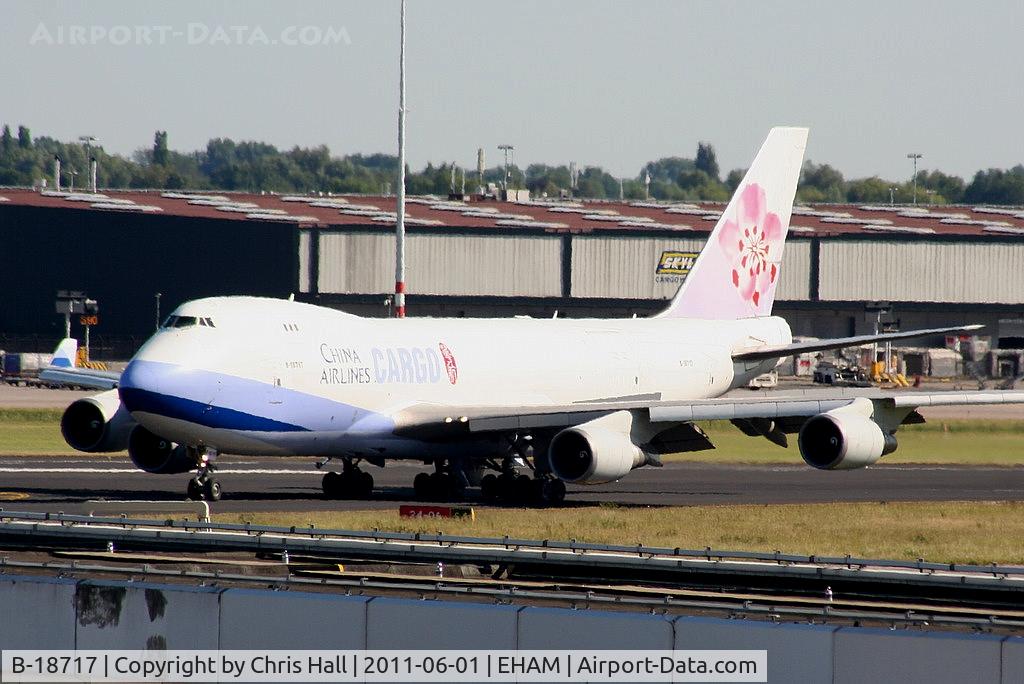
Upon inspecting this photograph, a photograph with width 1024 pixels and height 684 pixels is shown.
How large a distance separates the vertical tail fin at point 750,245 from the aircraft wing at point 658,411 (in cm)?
1084

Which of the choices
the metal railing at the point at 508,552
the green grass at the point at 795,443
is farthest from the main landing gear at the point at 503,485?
the metal railing at the point at 508,552

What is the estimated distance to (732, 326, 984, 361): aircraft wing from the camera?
48794 millimetres

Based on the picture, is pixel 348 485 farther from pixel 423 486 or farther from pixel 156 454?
pixel 156 454

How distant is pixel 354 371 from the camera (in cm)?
4081

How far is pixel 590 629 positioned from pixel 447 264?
321ft

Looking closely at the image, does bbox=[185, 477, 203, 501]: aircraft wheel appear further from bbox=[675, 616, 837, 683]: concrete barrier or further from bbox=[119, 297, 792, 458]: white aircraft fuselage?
bbox=[675, 616, 837, 683]: concrete barrier

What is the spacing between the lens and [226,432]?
3834 cm

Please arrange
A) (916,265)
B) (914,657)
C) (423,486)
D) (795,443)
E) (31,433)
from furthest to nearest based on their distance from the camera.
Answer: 1. (916,265)
2. (31,433)
3. (795,443)
4. (423,486)
5. (914,657)

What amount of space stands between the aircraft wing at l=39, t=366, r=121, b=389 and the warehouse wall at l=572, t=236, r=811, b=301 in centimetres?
7155

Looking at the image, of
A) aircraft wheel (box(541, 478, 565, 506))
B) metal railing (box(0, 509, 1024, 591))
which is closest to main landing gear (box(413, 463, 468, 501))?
aircraft wheel (box(541, 478, 565, 506))

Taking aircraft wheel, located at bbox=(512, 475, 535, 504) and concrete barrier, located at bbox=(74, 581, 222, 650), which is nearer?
concrete barrier, located at bbox=(74, 581, 222, 650)

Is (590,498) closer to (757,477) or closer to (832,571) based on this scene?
(757,477)

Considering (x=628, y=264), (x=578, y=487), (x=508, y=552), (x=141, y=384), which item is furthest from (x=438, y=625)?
(x=628, y=264)

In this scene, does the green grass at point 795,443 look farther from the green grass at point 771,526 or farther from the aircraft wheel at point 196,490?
the aircraft wheel at point 196,490
